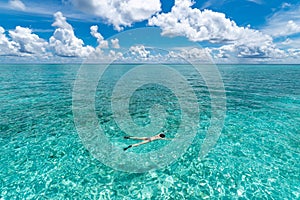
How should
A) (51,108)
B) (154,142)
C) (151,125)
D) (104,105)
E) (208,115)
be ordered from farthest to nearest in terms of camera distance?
(104,105) → (51,108) → (208,115) → (151,125) → (154,142)

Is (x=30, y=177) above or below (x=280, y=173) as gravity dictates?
below

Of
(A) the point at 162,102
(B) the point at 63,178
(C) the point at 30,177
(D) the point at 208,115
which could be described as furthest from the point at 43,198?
(A) the point at 162,102

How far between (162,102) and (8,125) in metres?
21.2

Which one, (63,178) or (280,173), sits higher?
(280,173)

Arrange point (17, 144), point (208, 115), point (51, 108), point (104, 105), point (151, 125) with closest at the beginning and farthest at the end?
point (17, 144) < point (151, 125) < point (208, 115) < point (51, 108) < point (104, 105)

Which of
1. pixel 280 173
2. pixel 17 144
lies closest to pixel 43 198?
pixel 17 144

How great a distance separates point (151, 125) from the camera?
19.4m

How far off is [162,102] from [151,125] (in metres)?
10.1

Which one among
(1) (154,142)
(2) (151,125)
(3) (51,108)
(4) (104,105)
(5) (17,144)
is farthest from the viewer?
(4) (104,105)

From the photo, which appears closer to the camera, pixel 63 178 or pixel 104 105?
pixel 63 178

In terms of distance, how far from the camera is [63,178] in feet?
36.7

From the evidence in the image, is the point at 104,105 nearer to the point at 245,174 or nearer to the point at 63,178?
the point at 63,178

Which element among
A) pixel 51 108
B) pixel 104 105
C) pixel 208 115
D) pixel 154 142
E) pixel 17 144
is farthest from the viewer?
pixel 104 105

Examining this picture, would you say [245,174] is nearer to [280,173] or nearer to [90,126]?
[280,173]
